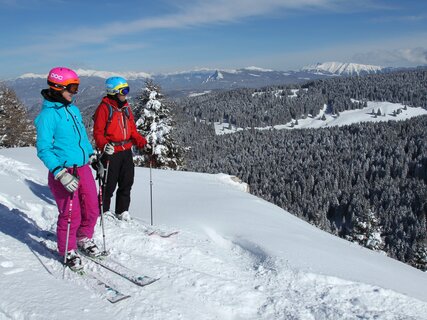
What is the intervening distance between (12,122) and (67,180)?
32.3 metres

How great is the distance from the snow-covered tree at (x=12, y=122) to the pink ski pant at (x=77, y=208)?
98.7ft

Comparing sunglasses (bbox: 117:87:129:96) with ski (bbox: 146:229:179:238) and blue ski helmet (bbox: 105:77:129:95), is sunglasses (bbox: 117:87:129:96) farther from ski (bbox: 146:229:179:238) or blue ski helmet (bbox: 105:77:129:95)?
ski (bbox: 146:229:179:238)

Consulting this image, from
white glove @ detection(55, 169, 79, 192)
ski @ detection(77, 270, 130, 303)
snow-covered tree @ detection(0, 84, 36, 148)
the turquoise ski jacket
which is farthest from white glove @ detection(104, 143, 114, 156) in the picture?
snow-covered tree @ detection(0, 84, 36, 148)

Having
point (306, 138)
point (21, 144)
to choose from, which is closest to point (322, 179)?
point (306, 138)

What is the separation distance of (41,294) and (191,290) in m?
1.75

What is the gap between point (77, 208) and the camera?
5.07 metres

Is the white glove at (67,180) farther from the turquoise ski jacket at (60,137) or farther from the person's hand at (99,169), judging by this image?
the person's hand at (99,169)

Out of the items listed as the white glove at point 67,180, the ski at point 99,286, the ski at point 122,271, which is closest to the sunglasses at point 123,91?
the white glove at point 67,180

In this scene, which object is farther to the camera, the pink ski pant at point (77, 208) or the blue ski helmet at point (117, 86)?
the blue ski helmet at point (117, 86)

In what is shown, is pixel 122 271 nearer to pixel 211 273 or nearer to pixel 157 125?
pixel 211 273

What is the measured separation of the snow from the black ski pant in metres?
0.51

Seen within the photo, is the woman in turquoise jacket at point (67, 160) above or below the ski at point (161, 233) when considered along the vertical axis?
above

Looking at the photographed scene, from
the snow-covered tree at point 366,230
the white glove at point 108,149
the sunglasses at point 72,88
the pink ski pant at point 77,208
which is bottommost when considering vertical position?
the snow-covered tree at point 366,230

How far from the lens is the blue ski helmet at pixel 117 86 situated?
639 cm
